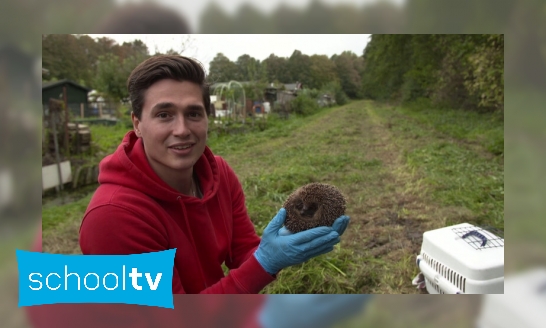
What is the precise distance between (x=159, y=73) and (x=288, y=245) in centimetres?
60

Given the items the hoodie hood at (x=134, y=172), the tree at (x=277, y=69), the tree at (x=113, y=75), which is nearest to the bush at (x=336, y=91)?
the tree at (x=277, y=69)

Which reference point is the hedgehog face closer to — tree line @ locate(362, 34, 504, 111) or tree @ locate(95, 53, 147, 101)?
tree line @ locate(362, 34, 504, 111)

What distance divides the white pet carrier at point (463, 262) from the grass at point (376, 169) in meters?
0.39

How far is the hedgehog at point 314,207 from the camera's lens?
117 centimetres

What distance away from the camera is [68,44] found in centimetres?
188

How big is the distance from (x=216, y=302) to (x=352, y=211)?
52.1 inches

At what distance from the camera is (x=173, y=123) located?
100 centimetres

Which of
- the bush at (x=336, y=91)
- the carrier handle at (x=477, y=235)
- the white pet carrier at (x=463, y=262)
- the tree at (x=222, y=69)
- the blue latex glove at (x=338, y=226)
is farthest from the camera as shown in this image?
the bush at (x=336, y=91)

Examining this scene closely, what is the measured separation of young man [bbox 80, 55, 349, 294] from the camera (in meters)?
0.91

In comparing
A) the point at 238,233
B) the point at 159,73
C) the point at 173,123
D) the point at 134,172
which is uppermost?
the point at 159,73

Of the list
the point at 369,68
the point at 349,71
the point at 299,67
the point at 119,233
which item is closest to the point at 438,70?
the point at 369,68

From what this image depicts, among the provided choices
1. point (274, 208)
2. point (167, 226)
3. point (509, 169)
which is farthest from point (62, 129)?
point (509, 169)

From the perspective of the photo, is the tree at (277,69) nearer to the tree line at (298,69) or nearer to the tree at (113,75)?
the tree line at (298,69)

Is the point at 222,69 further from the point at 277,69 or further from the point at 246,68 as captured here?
the point at 277,69
